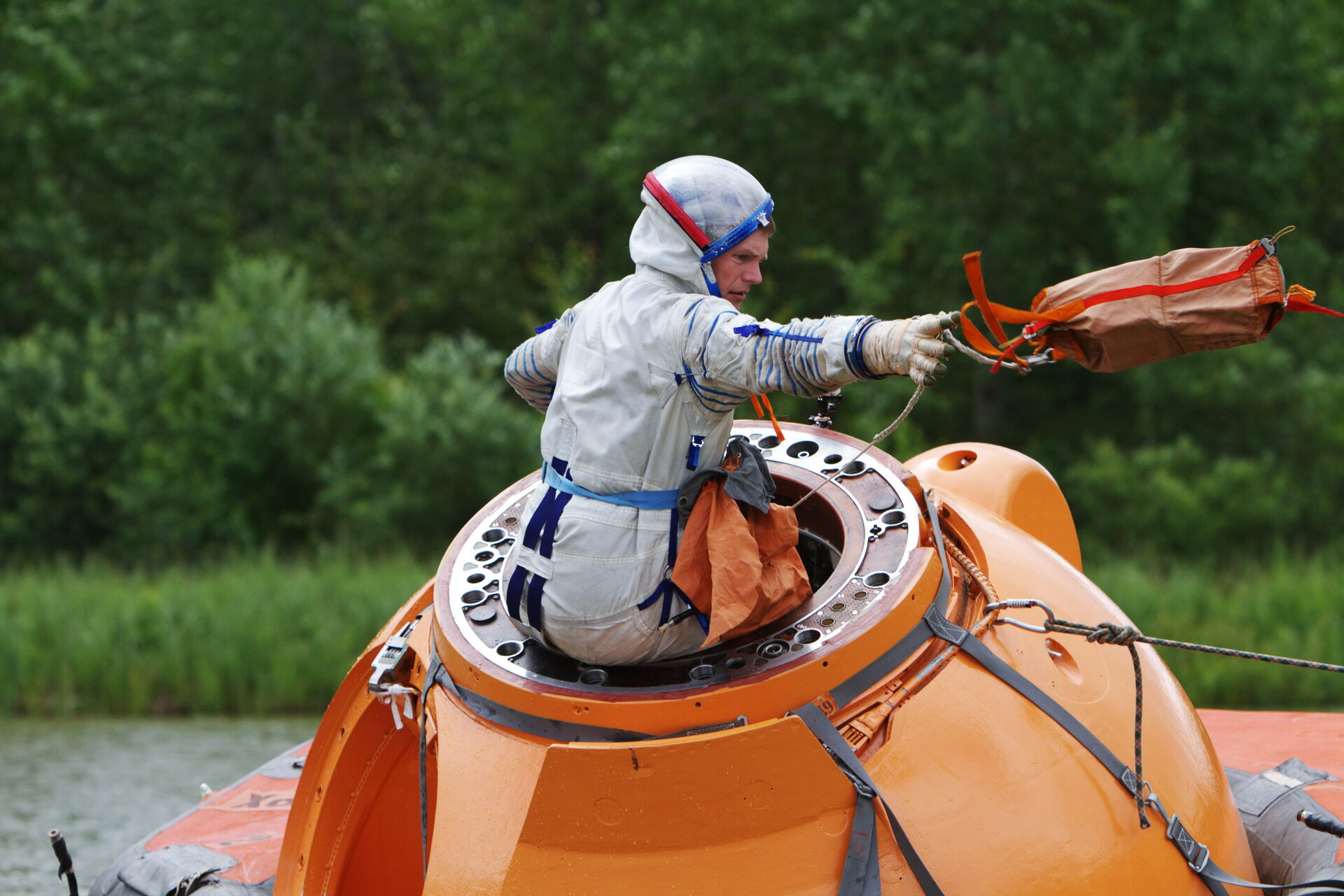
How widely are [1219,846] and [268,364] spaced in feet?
43.2

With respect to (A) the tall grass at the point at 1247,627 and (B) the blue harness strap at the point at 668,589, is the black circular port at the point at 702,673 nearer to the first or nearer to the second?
(B) the blue harness strap at the point at 668,589

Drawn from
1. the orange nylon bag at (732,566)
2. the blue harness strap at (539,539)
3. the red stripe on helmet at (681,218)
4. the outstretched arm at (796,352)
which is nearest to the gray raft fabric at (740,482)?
the orange nylon bag at (732,566)

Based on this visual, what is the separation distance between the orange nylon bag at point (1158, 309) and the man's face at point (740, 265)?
0.50 meters

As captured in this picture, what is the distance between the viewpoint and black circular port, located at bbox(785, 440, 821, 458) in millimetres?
4152

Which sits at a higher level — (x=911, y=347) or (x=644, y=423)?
(x=911, y=347)

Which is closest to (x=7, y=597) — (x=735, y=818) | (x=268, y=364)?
(x=268, y=364)

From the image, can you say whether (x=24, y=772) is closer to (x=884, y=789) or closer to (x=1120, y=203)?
(x=884, y=789)

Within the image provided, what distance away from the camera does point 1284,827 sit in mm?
4152

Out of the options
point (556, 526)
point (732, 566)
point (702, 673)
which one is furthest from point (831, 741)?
point (556, 526)

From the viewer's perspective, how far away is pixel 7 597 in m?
11.4

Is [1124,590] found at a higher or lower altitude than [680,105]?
lower

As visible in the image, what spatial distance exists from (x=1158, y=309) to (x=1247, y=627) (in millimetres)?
7704

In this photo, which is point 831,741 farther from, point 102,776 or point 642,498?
point 102,776

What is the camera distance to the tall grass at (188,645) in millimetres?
10141
